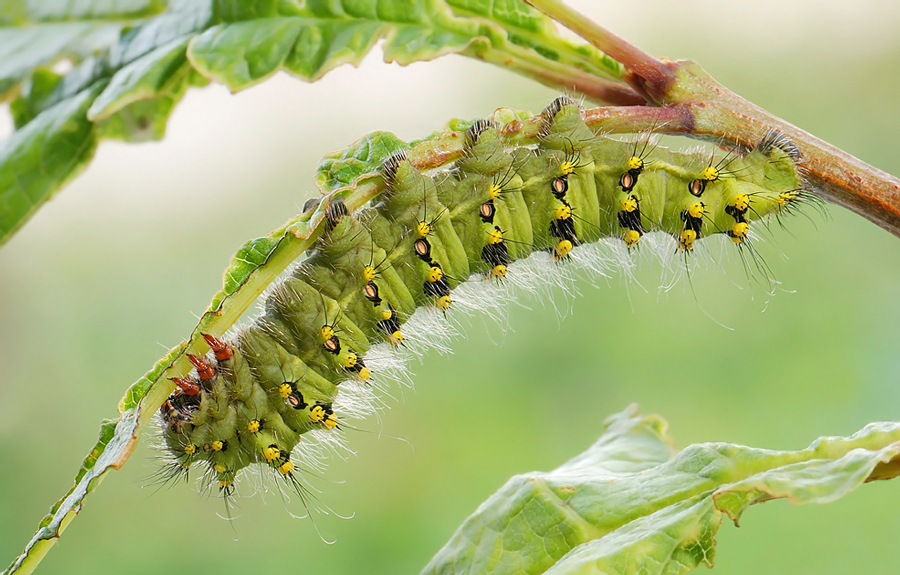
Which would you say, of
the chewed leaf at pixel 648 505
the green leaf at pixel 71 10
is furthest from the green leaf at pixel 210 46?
the chewed leaf at pixel 648 505

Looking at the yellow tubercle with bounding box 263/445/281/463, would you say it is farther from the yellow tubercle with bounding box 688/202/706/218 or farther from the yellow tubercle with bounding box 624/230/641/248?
the yellow tubercle with bounding box 688/202/706/218

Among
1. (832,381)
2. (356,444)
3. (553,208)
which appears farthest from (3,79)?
(832,381)

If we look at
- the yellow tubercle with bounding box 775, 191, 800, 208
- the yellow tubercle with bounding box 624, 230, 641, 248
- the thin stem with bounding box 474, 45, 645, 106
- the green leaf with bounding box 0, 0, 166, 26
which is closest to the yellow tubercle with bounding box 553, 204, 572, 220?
the yellow tubercle with bounding box 624, 230, 641, 248

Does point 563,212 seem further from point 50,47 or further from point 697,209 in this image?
point 50,47

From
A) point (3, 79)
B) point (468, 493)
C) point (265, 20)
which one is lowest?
point (468, 493)

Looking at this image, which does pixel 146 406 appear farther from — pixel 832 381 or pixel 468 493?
pixel 832 381
